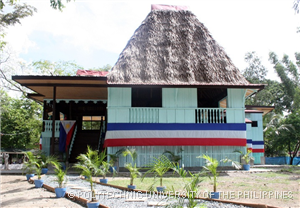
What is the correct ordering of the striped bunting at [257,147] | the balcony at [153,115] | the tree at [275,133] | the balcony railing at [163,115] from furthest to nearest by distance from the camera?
the tree at [275,133] < the striped bunting at [257,147] < the balcony railing at [163,115] < the balcony at [153,115]

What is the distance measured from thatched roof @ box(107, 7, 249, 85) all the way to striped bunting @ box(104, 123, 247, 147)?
190cm

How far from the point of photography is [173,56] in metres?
14.2

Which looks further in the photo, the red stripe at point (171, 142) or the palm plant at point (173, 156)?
the red stripe at point (171, 142)

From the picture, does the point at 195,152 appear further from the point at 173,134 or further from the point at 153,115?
the point at 153,115

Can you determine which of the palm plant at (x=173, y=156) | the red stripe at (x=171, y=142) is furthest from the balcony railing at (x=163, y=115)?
the palm plant at (x=173, y=156)

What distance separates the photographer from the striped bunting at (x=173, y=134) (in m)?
12.6

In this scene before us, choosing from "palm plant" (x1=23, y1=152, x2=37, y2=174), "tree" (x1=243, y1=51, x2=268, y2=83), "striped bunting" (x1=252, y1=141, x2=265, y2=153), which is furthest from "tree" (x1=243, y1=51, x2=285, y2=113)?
"palm plant" (x1=23, y1=152, x2=37, y2=174)

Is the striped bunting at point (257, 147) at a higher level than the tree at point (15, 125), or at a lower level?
lower

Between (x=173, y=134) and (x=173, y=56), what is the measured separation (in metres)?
3.94

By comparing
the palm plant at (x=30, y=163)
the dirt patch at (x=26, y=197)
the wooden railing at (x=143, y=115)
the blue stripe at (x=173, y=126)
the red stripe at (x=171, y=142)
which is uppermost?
A: the wooden railing at (x=143, y=115)

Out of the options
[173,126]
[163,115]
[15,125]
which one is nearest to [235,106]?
[173,126]

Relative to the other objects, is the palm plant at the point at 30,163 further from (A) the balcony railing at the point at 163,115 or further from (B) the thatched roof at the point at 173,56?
(B) the thatched roof at the point at 173,56

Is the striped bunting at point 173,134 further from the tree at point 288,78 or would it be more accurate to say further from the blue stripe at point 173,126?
the tree at point 288,78

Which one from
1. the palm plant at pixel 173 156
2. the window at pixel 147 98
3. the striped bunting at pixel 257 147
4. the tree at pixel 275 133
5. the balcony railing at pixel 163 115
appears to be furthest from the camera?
the tree at pixel 275 133
